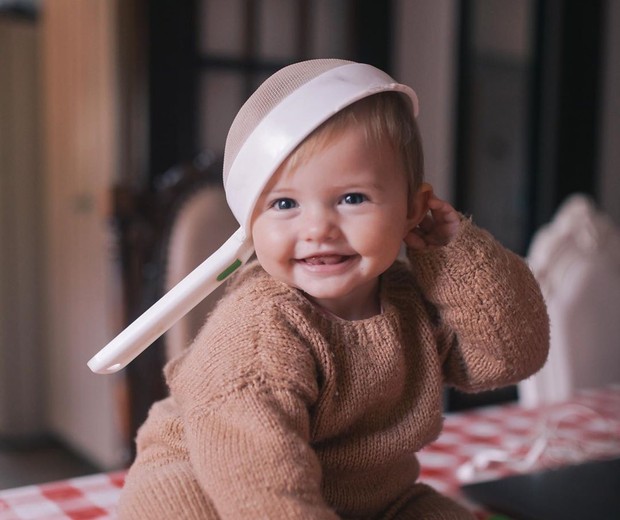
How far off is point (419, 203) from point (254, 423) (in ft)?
0.64

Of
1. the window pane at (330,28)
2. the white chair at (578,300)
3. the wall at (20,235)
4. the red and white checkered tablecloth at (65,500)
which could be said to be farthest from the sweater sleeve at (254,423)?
the wall at (20,235)

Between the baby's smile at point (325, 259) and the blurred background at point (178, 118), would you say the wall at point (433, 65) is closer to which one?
the blurred background at point (178, 118)

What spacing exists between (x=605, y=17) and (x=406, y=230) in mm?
2593

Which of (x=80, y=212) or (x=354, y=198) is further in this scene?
(x=80, y=212)

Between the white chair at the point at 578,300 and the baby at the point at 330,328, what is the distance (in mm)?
786

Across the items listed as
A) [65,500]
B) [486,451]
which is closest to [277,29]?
[486,451]

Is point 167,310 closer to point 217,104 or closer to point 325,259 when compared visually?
point 325,259

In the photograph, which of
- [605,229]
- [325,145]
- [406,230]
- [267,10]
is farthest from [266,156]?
[267,10]

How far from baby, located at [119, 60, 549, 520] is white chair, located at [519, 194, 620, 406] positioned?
79cm

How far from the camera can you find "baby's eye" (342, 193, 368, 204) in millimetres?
494

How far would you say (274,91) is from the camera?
1.58ft

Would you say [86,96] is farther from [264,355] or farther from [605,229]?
[264,355]

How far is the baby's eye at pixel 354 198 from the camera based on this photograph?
49cm

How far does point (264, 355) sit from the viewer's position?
1.61 feet
